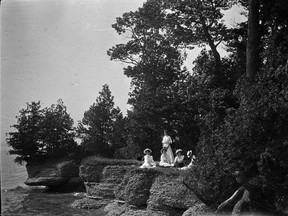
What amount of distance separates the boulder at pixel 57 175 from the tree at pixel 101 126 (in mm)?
2875

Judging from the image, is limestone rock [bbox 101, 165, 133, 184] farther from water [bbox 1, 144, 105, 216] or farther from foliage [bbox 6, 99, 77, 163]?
foliage [bbox 6, 99, 77, 163]

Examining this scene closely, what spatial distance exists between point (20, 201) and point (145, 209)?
13663mm

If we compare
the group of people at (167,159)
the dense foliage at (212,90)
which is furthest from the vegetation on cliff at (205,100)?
the group of people at (167,159)

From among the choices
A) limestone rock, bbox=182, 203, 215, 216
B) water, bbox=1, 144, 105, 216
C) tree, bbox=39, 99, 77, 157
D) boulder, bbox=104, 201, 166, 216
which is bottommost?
water, bbox=1, 144, 105, 216

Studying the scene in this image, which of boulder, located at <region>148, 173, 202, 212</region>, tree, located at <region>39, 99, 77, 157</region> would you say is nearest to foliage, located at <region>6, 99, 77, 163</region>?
tree, located at <region>39, 99, 77, 157</region>

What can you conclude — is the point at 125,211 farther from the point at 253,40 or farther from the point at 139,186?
the point at 253,40

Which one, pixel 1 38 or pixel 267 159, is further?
pixel 267 159

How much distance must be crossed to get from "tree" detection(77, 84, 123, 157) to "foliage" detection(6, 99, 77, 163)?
2126mm

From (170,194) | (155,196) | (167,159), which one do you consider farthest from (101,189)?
(170,194)

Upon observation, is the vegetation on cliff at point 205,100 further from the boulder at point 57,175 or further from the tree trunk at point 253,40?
the boulder at point 57,175

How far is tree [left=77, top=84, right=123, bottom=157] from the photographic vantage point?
4628 centimetres

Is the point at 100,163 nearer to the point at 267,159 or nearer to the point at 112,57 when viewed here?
the point at 112,57

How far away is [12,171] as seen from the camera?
5775cm

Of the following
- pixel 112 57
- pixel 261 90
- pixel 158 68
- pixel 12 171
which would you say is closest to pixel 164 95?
pixel 158 68
